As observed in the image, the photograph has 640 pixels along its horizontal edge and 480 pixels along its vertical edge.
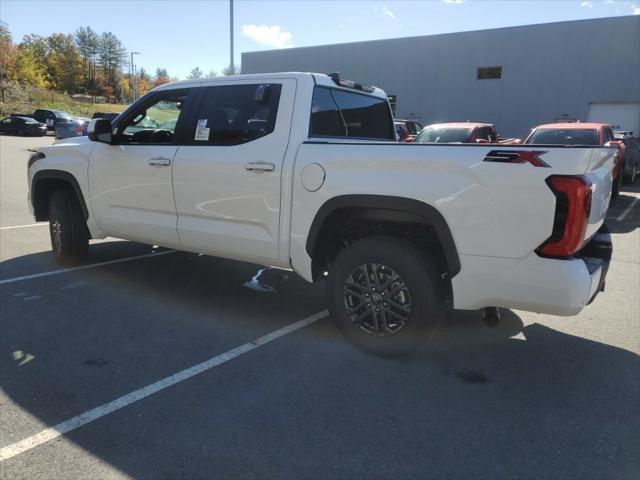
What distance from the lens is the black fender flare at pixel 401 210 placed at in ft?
10.4

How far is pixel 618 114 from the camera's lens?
78.2ft

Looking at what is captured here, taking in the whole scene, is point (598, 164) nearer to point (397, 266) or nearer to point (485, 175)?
point (485, 175)

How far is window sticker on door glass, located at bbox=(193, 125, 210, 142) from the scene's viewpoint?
14.0ft

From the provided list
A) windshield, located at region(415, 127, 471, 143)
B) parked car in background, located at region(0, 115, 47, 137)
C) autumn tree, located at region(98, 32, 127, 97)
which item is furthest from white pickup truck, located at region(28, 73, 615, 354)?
autumn tree, located at region(98, 32, 127, 97)

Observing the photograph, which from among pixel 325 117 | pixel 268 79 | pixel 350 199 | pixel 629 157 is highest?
pixel 268 79

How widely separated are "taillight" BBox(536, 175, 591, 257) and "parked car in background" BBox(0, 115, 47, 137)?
37.2m

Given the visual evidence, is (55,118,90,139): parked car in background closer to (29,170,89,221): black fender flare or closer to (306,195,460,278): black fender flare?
(29,170,89,221): black fender flare

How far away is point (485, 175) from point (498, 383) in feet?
4.58

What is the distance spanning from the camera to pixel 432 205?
3.17m

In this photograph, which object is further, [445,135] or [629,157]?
[629,157]

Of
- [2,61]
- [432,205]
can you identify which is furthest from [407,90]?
[2,61]

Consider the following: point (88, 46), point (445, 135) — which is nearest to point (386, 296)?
point (445, 135)

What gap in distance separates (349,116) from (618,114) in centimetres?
2416

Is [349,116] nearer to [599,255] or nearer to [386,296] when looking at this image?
[386,296]
